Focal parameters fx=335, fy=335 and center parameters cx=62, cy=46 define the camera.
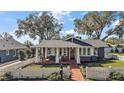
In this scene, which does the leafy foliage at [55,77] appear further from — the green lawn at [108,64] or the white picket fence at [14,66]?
the green lawn at [108,64]

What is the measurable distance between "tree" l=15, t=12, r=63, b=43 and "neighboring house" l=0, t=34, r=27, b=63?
109 cm

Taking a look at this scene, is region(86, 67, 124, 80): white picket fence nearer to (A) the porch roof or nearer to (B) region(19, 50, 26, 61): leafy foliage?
(A) the porch roof

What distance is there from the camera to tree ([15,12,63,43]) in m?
17.6

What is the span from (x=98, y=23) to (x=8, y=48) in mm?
8753

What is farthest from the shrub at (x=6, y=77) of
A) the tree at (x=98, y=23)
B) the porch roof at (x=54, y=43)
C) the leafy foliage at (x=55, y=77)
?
the tree at (x=98, y=23)

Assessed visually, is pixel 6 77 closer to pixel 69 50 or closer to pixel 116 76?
pixel 69 50

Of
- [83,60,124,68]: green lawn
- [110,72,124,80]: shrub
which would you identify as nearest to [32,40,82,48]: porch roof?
[83,60,124,68]: green lawn

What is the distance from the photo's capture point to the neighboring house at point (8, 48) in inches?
815

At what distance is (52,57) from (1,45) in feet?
21.1

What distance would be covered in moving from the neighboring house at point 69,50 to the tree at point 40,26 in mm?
471

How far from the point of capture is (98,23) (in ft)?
59.3
